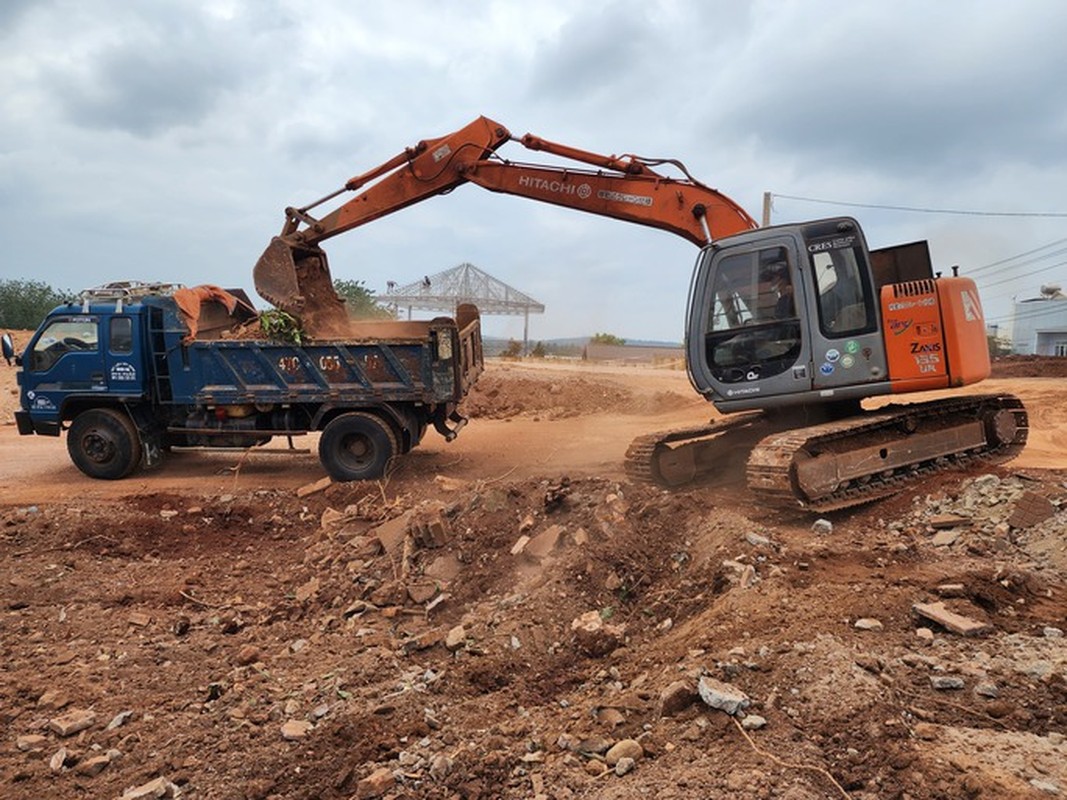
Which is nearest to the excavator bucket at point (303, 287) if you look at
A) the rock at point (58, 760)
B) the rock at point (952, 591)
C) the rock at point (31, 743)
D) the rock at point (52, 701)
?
the rock at point (52, 701)

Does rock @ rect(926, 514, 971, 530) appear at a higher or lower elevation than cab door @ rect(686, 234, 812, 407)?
lower

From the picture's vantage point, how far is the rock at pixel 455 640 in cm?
442

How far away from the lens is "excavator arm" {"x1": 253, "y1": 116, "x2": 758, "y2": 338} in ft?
28.2

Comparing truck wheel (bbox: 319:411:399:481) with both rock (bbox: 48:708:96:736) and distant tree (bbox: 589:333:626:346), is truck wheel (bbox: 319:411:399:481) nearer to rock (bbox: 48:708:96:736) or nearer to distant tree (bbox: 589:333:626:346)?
rock (bbox: 48:708:96:736)

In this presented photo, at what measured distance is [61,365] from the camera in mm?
10398

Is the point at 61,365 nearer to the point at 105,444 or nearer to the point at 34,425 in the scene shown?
the point at 34,425

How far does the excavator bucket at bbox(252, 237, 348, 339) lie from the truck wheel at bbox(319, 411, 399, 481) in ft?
4.48

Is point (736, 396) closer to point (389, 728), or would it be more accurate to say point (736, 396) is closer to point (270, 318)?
point (389, 728)

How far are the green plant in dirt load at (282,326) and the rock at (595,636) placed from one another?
665 centimetres

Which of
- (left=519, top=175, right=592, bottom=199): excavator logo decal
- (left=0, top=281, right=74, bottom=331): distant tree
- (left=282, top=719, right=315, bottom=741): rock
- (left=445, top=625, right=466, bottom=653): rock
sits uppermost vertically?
(left=0, top=281, right=74, bottom=331): distant tree

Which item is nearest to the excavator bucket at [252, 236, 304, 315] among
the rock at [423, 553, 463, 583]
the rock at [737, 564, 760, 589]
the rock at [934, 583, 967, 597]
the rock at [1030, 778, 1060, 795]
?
the rock at [423, 553, 463, 583]

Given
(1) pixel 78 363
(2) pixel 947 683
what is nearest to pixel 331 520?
(1) pixel 78 363

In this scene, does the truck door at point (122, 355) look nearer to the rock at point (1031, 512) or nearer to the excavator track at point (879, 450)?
the excavator track at point (879, 450)

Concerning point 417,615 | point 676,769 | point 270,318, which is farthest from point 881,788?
point 270,318
